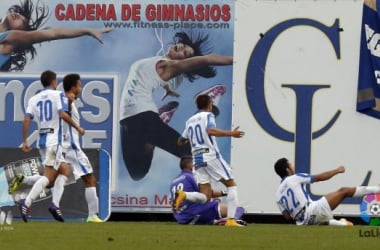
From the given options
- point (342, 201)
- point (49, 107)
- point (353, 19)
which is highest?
point (353, 19)

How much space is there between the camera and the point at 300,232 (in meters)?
16.5

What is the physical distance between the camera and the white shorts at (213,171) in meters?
19.4

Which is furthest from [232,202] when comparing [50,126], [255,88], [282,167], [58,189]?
[255,88]

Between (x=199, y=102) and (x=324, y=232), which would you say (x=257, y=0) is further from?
(x=324, y=232)

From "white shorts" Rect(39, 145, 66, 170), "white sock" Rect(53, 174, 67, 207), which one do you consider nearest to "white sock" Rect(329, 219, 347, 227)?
"white sock" Rect(53, 174, 67, 207)

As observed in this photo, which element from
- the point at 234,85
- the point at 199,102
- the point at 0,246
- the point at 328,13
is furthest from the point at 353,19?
the point at 0,246

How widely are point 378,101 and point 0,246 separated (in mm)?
9838

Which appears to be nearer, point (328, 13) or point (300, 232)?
point (300, 232)

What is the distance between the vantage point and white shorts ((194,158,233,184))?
19359mm

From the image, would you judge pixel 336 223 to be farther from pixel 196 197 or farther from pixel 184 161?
pixel 184 161

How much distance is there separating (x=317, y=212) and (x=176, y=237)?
4971 mm

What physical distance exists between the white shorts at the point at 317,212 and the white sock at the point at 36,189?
3.82 m

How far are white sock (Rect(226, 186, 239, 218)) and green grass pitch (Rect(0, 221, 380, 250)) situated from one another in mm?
1575

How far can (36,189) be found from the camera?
18500mm
